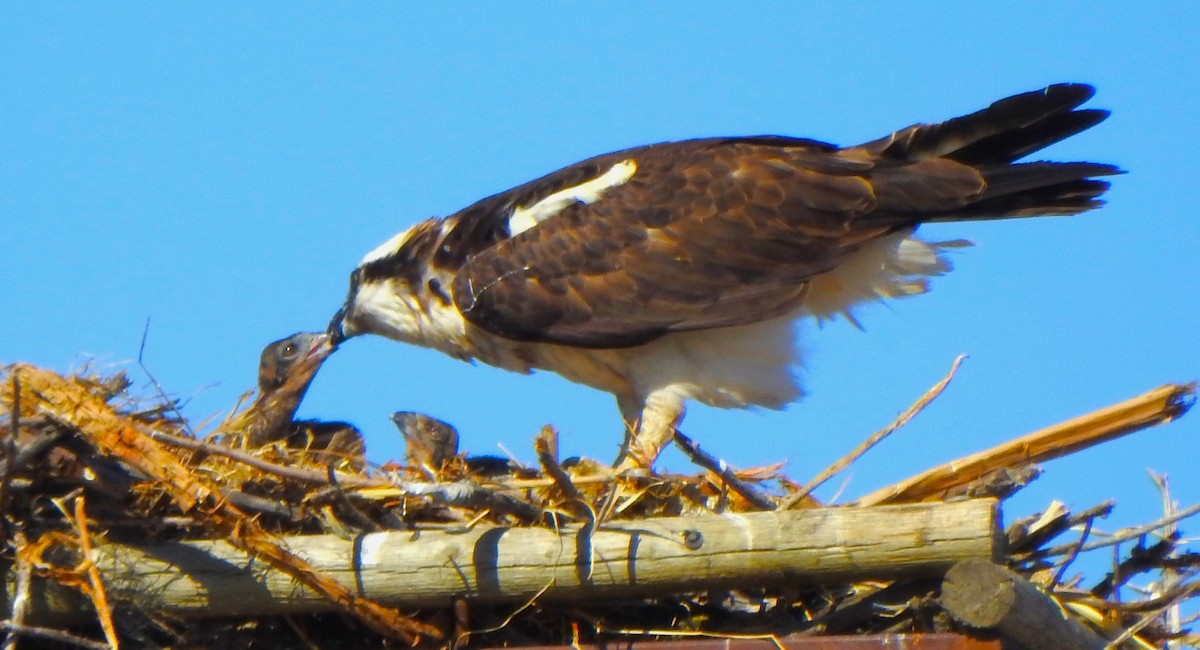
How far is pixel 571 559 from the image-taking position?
4539mm

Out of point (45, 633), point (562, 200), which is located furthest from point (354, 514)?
point (562, 200)

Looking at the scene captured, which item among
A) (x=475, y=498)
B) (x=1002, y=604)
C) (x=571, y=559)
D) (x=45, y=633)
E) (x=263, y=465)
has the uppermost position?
(x=263, y=465)

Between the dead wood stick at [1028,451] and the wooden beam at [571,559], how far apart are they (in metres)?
0.71

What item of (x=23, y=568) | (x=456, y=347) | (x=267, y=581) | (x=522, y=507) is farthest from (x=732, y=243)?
(x=23, y=568)

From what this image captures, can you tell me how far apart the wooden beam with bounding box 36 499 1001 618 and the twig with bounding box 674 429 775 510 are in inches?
12.7

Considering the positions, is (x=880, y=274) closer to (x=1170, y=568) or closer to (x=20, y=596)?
(x=1170, y=568)

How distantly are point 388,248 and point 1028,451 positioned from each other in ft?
10.2

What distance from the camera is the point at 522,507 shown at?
15.3 feet

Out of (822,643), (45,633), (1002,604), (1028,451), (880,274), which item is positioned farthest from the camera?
(880,274)

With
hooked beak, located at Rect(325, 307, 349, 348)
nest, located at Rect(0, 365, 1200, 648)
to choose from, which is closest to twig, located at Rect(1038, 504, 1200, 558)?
nest, located at Rect(0, 365, 1200, 648)

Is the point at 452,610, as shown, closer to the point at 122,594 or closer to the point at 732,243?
the point at 122,594

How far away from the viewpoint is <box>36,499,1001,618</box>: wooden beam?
14.1ft

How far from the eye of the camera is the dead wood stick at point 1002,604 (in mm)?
4094

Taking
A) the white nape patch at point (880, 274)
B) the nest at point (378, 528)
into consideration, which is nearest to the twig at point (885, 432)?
the nest at point (378, 528)
